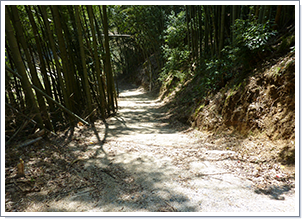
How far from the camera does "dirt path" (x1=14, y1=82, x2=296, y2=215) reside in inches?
66.4

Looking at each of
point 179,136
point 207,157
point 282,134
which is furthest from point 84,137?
point 282,134

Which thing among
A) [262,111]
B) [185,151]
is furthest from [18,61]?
[262,111]

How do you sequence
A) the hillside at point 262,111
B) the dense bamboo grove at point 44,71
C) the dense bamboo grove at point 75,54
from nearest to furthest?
the hillside at point 262,111
the dense bamboo grove at point 44,71
the dense bamboo grove at point 75,54

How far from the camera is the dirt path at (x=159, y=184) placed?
5.53ft

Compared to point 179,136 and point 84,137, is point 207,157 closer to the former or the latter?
point 179,136

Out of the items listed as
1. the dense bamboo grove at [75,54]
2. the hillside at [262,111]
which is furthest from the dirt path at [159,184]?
the dense bamboo grove at [75,54]

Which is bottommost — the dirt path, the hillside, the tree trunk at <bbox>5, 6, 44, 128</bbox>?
the dirt path

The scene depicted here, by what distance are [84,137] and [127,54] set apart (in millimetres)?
22607

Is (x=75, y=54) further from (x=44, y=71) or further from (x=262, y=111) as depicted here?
(x=262, y=111)

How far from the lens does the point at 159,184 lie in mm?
2062

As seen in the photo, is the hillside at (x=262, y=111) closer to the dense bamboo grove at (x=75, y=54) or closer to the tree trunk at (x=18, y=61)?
the dense bamboo grove at (x=75, y=54)

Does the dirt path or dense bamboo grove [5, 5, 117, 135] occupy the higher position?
dense bamboo grove [5, 5, 117, 135]

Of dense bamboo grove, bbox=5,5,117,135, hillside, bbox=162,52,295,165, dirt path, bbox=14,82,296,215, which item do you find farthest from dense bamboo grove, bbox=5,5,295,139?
dirt path, bbox=14,82,296,215

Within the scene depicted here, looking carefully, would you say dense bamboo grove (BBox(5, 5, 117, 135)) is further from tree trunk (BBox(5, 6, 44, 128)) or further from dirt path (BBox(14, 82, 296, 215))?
dirt path (BBox(14, 82, 296, 215))
